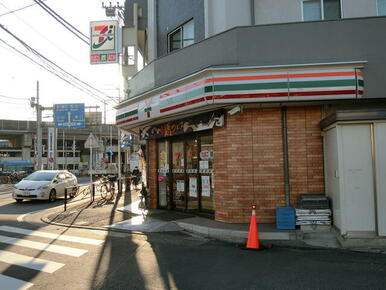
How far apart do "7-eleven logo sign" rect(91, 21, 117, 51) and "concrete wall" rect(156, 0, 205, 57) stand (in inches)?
88.3

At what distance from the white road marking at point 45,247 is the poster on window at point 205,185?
4.36 meters

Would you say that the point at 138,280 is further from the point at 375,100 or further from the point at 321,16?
the point at 321,16

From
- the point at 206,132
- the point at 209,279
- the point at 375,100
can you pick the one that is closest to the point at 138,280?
the point at 209,279

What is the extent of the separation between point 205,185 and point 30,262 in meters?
5.49

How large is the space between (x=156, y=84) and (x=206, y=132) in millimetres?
2458

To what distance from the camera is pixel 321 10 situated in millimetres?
10211

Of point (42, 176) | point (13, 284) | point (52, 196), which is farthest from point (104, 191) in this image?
point (13, 284)

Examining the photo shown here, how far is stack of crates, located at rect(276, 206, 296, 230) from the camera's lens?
322 inches

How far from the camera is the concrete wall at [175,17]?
11.3 metres

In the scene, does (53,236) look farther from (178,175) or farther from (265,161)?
(265,161)

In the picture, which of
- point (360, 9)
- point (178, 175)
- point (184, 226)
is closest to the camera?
point (184, 226)

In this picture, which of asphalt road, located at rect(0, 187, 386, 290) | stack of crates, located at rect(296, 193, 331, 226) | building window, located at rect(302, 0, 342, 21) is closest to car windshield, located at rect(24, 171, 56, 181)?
asphalt road, located at rect(0, 187, 386, 290)

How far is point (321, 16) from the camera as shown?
10.2 m

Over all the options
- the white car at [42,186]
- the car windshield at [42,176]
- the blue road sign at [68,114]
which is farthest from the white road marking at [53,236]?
the blue road sign at [68,114]
